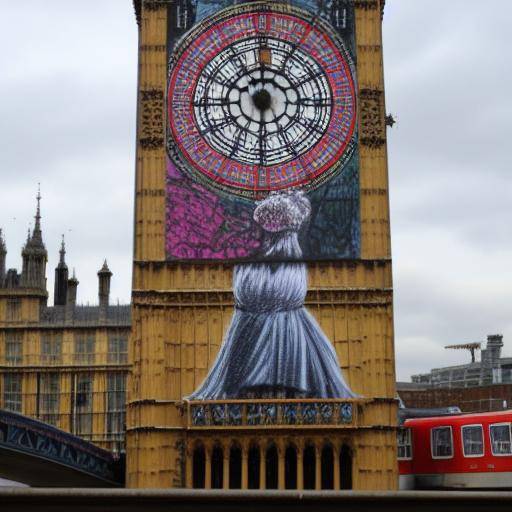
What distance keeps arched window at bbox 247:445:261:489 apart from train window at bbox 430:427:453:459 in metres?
9.79

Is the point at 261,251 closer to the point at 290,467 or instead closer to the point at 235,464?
the point at 235,464

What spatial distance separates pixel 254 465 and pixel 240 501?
33.6m

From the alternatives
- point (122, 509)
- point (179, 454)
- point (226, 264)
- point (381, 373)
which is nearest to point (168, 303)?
point (226, 264)

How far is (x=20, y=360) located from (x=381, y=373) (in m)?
42.3

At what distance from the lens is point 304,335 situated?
52406 mm

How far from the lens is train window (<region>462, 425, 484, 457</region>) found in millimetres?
40656

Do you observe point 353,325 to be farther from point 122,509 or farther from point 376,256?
point 122,509

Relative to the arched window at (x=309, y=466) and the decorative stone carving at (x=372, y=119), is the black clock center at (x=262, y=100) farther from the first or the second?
the arched window at (x=309, y=466)

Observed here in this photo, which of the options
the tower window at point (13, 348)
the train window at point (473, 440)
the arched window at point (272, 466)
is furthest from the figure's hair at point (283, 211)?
the tower window at point (13, 348)

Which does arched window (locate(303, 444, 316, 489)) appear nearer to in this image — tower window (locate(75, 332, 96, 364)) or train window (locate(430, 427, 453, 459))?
train window (locate(430, 427, 453, 459))

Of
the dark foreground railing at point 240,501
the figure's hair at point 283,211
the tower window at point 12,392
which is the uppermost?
the figure's hair at point 283,211

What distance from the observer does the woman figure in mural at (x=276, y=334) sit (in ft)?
170

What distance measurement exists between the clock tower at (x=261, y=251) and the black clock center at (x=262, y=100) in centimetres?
6

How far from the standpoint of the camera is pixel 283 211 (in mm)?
53844
